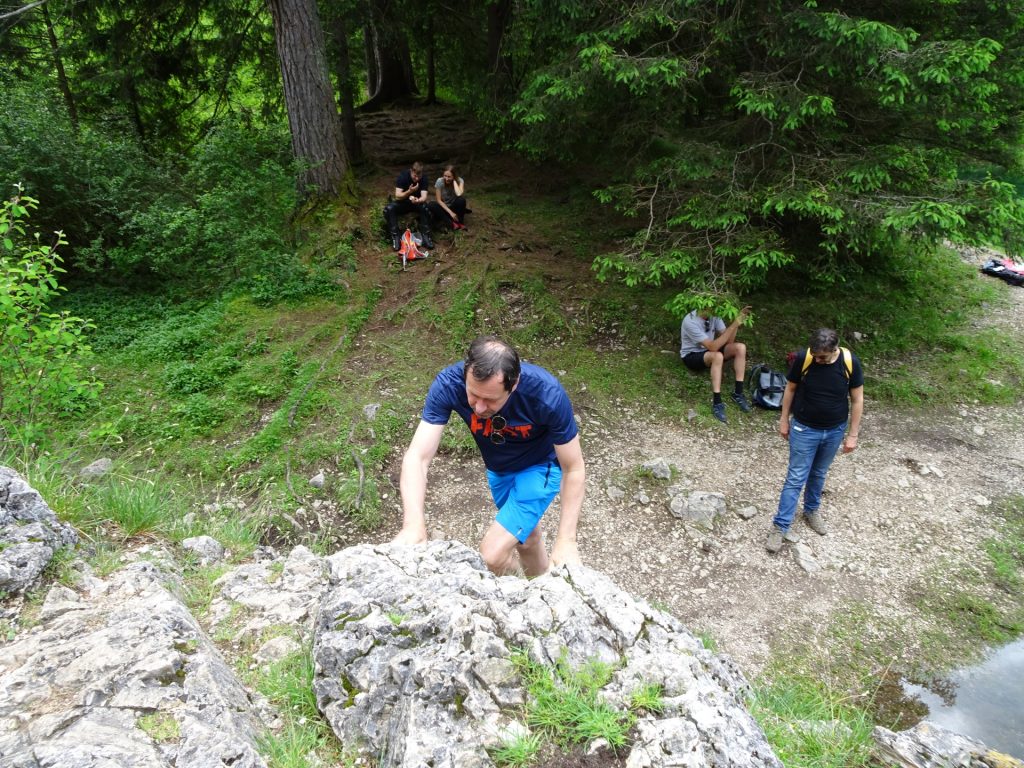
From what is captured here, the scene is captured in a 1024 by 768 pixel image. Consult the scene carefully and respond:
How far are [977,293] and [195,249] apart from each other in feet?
39.1

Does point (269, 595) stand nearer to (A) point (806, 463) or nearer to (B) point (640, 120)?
(A) point (806, 463)

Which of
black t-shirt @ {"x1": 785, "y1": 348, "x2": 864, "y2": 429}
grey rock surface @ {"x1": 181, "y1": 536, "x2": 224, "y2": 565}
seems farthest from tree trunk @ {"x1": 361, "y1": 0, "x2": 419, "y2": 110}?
grey rock surface @ {"x1": 181, "y1": 536, "x2": 224, "y2": 565}

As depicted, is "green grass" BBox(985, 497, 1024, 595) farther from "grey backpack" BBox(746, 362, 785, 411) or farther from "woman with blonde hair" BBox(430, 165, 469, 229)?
"woman with blonde hair" BBox(430, 165, 469, 229)

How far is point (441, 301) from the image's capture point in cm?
759

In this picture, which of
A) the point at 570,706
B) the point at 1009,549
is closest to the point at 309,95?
the point at 570,706

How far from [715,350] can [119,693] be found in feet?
19.6

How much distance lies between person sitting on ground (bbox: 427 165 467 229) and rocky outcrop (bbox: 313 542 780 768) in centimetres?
717

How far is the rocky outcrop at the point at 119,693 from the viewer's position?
1.70 metres

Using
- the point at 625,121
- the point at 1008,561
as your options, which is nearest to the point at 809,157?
the point at 625,121

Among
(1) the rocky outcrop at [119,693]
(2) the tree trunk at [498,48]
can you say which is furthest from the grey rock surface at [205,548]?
(2) the tree trunk at [498,48]

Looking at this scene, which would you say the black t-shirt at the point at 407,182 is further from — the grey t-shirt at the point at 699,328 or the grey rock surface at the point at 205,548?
the grey rock surface at the point at 205,548

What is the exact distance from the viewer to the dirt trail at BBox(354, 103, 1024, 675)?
435 cm

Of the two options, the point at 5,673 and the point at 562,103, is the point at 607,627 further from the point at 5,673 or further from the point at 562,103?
the point at 562,103

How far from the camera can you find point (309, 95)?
801 centimetres
